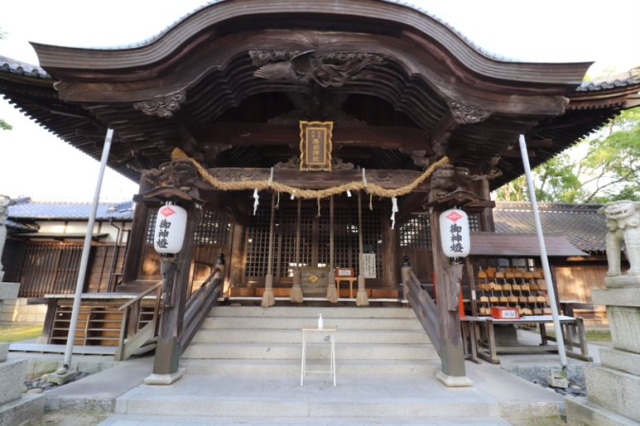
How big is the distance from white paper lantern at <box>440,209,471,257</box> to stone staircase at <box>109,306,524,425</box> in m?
2.06

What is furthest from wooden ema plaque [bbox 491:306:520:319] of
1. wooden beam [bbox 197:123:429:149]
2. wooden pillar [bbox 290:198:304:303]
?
wooden pillar [bbox 290:198:304:303]

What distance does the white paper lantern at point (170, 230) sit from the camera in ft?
16.1

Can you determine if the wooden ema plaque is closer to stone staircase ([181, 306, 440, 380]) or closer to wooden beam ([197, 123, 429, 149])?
stone staircase ([181, 306, 440, 380])

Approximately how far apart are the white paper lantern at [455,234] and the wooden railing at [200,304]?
15.7 feet

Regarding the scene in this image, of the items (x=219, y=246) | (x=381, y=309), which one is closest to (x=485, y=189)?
(x=381, y=309)

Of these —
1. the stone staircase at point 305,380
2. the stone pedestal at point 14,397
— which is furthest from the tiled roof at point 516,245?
the stone pedestal at point 14,397

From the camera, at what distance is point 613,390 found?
11.2 feet

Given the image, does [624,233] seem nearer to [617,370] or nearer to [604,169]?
[617,370]

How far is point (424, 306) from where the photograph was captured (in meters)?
6.32

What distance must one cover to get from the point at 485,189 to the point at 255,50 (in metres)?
7.52

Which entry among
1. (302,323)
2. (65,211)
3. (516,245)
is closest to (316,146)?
(302,323)

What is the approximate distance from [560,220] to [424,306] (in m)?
14.0

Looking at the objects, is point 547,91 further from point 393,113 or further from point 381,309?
point 381,309

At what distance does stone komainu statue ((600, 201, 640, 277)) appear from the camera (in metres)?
3.51
